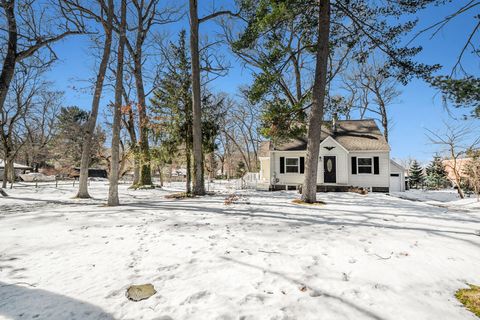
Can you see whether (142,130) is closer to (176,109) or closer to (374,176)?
(176,109)

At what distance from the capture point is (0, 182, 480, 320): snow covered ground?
7.54ft

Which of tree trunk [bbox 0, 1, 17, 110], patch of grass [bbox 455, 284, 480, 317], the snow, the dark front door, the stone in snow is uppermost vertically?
tree trunk [bbox 0, 1, 17, 110]

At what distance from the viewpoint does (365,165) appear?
1642 cm

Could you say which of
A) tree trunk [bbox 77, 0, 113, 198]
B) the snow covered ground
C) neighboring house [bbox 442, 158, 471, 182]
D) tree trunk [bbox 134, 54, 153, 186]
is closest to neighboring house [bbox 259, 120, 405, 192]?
neighboring house [bbox 442, 158, 471, 182]

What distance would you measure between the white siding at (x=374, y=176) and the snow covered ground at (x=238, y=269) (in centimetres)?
1135

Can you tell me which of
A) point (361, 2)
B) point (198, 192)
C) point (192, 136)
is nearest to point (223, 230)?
point (198, 192)

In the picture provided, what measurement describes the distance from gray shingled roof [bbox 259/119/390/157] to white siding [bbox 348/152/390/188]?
1.39ft

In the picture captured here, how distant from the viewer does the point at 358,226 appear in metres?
5.32

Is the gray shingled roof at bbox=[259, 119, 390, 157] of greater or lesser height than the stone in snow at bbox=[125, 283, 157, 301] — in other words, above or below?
above

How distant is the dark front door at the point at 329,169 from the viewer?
16.4 meters

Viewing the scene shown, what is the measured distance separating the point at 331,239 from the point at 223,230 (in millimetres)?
2038

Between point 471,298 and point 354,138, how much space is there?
16268 millimetres

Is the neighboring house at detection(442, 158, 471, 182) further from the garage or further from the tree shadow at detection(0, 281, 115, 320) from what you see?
the tree shadow at detection(0, 281, 115, 320)

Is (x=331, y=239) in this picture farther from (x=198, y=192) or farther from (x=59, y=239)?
(x=198, y=192)
